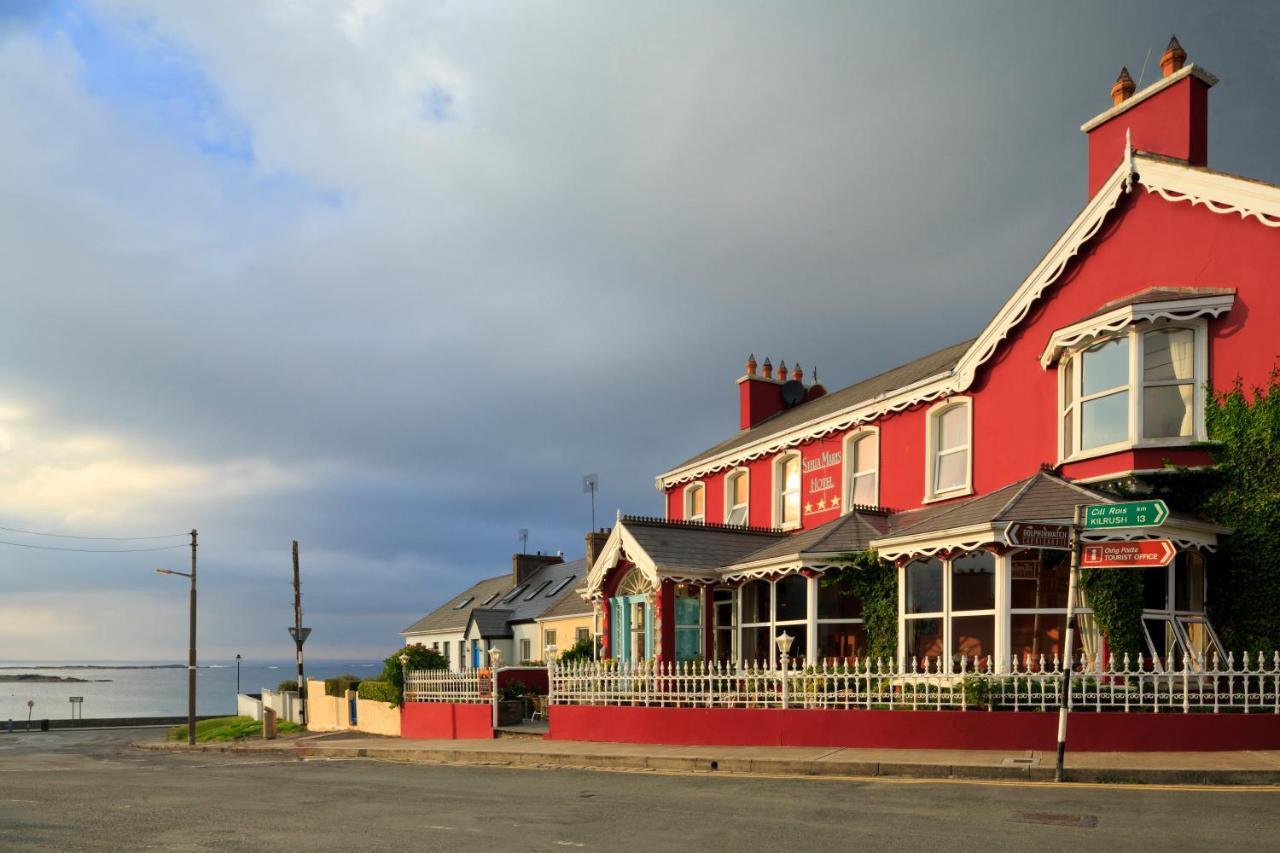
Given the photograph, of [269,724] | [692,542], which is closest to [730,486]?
[692,542]

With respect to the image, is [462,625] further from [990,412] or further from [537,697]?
[990,412]

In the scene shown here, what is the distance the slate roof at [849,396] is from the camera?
25.7 m

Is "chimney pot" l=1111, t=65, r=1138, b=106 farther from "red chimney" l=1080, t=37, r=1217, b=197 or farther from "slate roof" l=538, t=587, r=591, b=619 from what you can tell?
"slate roof" l=538, t=587, r=591, b=619

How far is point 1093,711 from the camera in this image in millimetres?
15445

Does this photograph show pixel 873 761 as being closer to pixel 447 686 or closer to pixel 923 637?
pixel 923 637

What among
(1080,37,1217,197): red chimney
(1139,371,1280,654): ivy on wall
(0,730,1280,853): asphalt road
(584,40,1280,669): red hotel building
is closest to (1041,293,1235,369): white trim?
(584,40,1280,669): red hotel building

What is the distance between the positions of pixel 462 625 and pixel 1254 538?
140 ft

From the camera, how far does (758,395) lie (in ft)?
113

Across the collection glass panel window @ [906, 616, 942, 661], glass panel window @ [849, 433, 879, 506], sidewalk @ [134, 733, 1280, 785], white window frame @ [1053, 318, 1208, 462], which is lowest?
sidewalk @ [134, 733, 1280, 785]

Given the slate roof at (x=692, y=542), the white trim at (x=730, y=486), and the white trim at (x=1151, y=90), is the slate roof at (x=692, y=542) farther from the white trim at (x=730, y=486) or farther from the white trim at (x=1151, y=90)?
the white trim at (x=1151, y=90)

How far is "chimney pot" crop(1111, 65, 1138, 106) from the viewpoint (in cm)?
2144

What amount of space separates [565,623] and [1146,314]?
31.4 metres

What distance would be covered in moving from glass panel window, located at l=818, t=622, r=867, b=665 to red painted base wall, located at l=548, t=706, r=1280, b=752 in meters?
3.98

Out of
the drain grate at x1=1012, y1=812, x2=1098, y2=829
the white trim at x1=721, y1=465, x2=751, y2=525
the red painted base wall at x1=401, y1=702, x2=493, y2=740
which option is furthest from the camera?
the white trim at x1=721, y1=465, x2=751, y2=525
